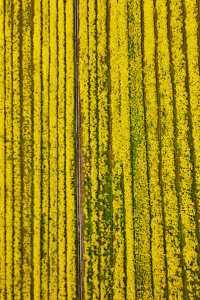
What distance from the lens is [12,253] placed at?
708 centimetres

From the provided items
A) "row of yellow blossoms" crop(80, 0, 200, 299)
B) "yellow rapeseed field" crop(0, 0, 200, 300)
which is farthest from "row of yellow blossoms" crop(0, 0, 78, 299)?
"row of yellow blossoms" crop(80, 0, 200, 299)

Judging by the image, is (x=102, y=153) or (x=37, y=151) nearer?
(x=102, y=153)

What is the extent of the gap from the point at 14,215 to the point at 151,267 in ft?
6.33

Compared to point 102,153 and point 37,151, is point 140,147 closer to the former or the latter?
point 102,153

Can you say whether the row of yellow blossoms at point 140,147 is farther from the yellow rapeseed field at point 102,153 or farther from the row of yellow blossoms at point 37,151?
the row of yellow blossoms at point 37,151

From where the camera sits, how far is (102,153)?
704 cm

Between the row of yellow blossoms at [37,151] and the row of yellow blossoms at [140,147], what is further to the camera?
the row of yellow blossoms at [37,151]

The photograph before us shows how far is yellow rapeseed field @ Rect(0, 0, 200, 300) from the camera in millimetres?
6734

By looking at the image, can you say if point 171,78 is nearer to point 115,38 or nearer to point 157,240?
point 115,38

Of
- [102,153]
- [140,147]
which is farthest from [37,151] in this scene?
[140,147]

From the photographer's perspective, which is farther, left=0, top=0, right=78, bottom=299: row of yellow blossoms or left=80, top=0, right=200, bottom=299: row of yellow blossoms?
left=0, top=0, right=78, bottom=299: row of yellow blossoms

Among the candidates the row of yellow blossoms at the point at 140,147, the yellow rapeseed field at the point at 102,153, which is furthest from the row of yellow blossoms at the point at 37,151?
the row of yellow blossoms at the point at 140,147

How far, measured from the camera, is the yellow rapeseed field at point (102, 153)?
22.1ft

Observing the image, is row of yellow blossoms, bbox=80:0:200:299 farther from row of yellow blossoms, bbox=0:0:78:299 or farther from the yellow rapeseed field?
row of yellow blossoms, bbox=0:0:78:299
